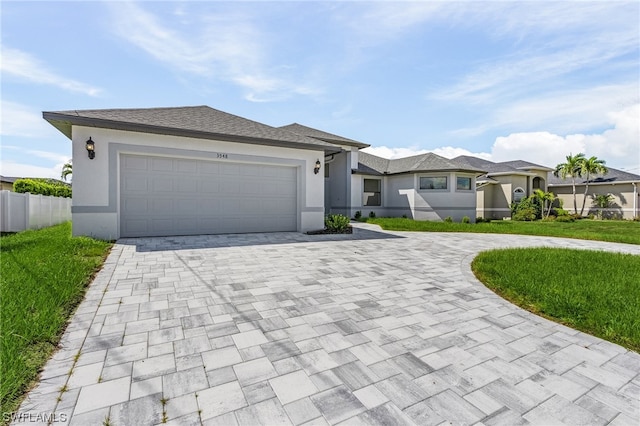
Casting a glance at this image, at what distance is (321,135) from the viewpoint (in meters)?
18.1

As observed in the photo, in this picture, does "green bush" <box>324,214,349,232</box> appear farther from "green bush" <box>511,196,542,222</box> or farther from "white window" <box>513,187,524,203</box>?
"white window" <box>513,187,524,203</box>

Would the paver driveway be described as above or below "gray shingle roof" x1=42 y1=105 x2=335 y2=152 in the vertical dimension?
below

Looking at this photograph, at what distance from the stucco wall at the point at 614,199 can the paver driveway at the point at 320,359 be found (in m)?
30.7

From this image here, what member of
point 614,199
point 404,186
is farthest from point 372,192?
point 614,199

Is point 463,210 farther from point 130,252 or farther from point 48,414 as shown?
point 48,414

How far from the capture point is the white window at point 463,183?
1781cm

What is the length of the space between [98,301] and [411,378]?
12.1ft

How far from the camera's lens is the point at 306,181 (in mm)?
10375

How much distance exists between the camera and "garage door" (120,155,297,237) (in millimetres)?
8258

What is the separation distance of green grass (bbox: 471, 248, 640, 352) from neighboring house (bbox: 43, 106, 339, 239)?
6479 mm

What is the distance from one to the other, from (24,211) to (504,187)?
2934cm

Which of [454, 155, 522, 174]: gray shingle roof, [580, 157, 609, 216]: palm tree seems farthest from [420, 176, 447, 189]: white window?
[580, 157, 609, 216]: palm tree

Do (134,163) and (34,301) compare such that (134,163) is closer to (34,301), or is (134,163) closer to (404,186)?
(34,301)

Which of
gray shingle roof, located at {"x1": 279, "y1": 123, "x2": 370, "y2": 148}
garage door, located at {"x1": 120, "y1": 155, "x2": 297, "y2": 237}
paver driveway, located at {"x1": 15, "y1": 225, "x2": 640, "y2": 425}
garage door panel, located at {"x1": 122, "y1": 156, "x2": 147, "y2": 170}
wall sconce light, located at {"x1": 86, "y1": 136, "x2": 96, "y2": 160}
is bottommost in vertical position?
paver driveway, located at {"x1": 15, "y1": 225, "x2": 640, "y2": 425}
